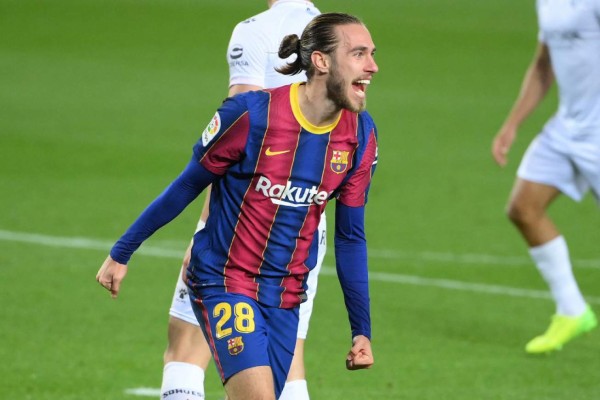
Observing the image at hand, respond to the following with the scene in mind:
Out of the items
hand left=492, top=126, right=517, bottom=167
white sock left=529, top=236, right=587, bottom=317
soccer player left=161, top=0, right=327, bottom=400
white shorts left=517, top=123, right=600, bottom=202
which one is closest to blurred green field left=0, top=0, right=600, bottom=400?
white sock left=529, top=236, right=587, bottom=317

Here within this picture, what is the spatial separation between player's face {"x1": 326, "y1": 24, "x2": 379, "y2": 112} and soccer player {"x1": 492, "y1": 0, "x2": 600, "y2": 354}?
3.77 m

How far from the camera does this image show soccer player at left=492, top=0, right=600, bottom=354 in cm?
952

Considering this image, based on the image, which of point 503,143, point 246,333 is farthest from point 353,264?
point 503,143

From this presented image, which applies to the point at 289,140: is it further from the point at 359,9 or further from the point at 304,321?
the point at 359,9

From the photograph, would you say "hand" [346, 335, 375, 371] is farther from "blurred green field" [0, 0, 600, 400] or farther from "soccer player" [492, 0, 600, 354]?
"soccer player" [492, 0, 600, 354]

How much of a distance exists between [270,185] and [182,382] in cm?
123

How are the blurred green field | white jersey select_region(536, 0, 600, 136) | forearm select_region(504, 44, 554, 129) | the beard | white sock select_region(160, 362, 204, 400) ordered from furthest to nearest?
forearm select_region(504, 44, 554, 129), white jersey select_region(536, 0, 600, 136), the blurred green field, white sock select_region(160, 362, 204, 400), the beard

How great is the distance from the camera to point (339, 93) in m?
5.94

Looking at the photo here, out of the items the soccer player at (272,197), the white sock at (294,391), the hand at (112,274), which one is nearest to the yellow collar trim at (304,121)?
the soccer player at (272,197)

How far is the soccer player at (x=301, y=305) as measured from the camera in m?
6.77

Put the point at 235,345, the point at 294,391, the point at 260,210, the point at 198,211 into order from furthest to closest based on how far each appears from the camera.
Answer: the point at 198,211 < the point at 294,391 < the point at 260,210 < the point at 235,345

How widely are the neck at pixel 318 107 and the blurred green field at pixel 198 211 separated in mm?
2734

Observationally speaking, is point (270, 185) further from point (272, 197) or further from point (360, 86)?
point (360, 86)

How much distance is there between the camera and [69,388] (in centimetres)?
836
